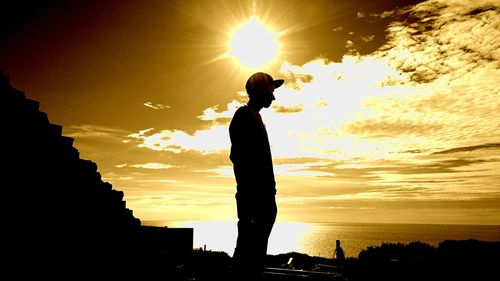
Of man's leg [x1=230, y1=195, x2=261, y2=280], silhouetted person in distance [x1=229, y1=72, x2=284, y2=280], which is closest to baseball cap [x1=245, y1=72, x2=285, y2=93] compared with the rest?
silhouetted person in distance [x1=229, y1=72, x2=284, y2=280]

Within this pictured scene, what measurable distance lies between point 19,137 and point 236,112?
543 centimetres

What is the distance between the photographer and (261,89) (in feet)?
11.2

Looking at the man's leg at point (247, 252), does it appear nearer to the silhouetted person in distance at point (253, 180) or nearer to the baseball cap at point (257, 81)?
the silhouetted person in distance at point (253, 180)

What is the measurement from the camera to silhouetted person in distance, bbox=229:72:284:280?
Answer: 290 cm

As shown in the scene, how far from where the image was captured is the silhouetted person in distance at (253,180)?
290 cm

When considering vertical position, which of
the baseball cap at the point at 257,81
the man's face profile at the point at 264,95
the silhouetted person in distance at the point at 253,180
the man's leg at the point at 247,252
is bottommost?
the man's leg at the point at 247,252

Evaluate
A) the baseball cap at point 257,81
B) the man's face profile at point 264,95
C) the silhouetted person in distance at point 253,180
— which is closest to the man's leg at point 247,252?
the silhouetted person in distance at point 253,180

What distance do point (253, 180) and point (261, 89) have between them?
1.00m

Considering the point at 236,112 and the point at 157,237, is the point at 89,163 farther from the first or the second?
the point at 157,237

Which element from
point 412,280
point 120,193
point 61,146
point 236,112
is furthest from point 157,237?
point 236,112

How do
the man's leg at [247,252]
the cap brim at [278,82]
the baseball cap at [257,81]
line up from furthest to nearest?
the cap brim at [278,82], the baseball cap at [257,81], the man's leg at [247,252]

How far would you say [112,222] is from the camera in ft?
28.3

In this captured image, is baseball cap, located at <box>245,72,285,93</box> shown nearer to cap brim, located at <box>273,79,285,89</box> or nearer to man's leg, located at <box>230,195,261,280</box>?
cap brim, located at <box>273,79,285,89</box>

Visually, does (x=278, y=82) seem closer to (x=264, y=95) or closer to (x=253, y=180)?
(x=264, y=95)
